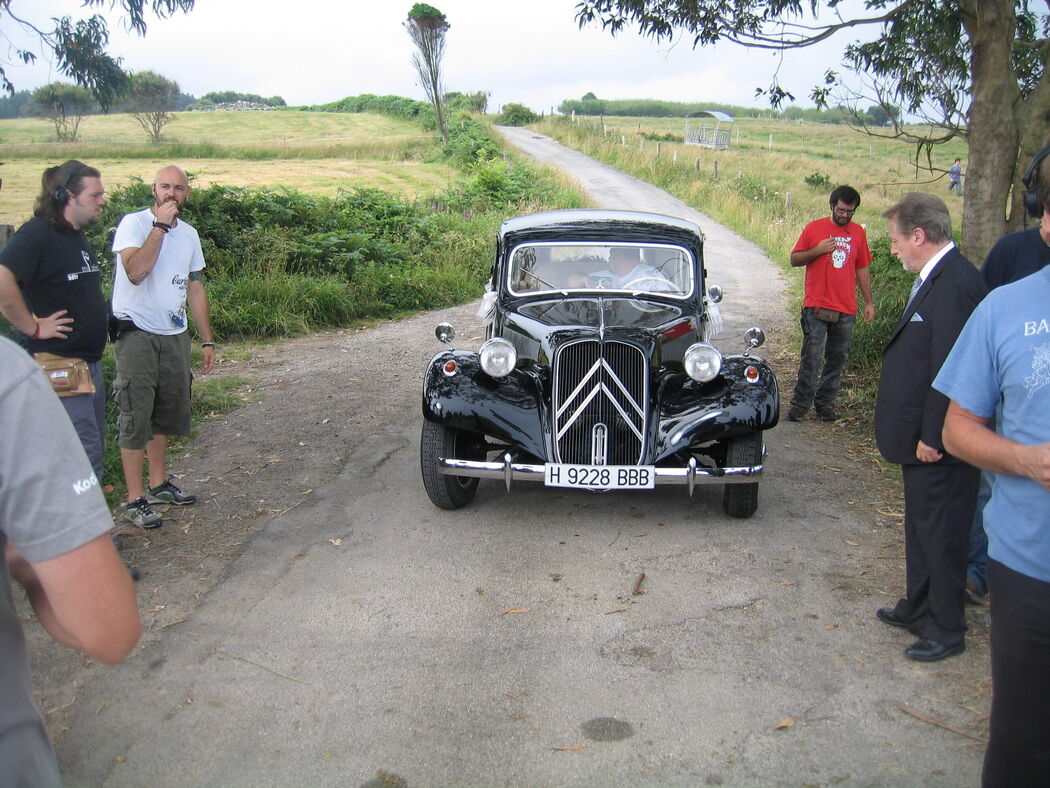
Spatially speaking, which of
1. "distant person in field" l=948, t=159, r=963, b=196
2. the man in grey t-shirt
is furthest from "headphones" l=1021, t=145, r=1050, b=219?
"distant person in field" l=948, t=159, r=963, b=196

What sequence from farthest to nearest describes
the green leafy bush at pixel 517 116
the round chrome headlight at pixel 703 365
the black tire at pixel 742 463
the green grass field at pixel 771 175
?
the green leafy bush at pixel 517 116, the green grass field at pixel 771 175, the round chrome headlight at pixel 703 365, the black tire at pixel 742 463

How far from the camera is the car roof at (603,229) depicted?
643 centimetres

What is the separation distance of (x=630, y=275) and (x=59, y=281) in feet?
12.5

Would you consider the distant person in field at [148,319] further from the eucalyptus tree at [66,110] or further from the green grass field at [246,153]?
the eucalyptus tree at [66,110]

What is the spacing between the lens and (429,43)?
4462 cm

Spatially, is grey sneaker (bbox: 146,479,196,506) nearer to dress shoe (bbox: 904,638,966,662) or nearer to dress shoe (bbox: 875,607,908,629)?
dress shoe (bbox: 875,607,908,629)

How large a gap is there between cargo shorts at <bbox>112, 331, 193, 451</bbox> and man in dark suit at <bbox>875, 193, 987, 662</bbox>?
3.96 metres

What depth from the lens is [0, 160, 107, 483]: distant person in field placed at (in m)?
4.21

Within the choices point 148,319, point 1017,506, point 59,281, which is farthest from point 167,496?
point 1017,506

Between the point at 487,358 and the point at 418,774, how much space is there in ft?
9.58

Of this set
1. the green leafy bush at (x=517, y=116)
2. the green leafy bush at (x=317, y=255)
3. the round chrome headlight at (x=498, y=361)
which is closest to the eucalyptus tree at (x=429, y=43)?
the green leafy bush at (x=517, y=116)

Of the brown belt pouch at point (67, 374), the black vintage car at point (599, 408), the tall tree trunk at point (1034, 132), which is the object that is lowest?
the black vintage car at point (599, 408)

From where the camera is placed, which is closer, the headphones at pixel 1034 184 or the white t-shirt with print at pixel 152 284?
the headphones at pixel 1034 184

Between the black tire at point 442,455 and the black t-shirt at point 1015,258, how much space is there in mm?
3040
